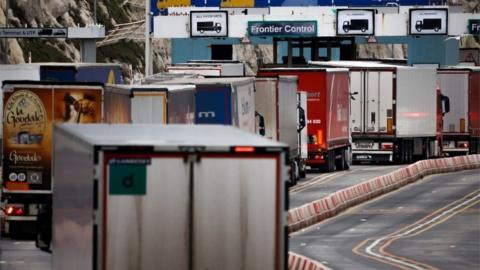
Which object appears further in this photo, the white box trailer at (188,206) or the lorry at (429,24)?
the lorry at (429,24)

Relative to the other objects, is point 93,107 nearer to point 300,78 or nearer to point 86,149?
point 86,149

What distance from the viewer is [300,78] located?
5600cm

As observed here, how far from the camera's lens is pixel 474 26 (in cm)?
9450

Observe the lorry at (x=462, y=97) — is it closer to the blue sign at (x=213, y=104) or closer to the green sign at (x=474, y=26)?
the green sign at (x=474, y=26)

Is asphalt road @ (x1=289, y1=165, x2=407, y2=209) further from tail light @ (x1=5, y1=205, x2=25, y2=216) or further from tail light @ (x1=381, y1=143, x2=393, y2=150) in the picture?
tail light @ (x1=5, y1=205, x2=25, y2=216)

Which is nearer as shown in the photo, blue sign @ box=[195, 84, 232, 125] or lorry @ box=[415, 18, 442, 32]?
blue sign @ box=[195, 84, 232, 125]

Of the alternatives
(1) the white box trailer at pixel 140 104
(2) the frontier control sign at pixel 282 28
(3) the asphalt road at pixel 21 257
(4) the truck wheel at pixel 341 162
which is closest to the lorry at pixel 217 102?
(1) the white box trailer at pixel 140 104

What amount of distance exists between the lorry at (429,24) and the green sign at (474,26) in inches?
87.4

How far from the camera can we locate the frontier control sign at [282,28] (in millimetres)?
95125

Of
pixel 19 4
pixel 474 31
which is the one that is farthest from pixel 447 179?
pixel 19 4

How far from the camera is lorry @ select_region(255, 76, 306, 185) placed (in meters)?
49.5

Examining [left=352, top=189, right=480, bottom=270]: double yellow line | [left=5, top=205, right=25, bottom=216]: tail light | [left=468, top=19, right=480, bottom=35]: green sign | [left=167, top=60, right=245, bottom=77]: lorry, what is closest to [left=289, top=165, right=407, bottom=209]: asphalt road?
[left=352, top=189, right=480, bottom=270]: double yellow line

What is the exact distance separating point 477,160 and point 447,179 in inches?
281

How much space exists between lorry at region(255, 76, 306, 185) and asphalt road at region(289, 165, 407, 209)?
1023mm
